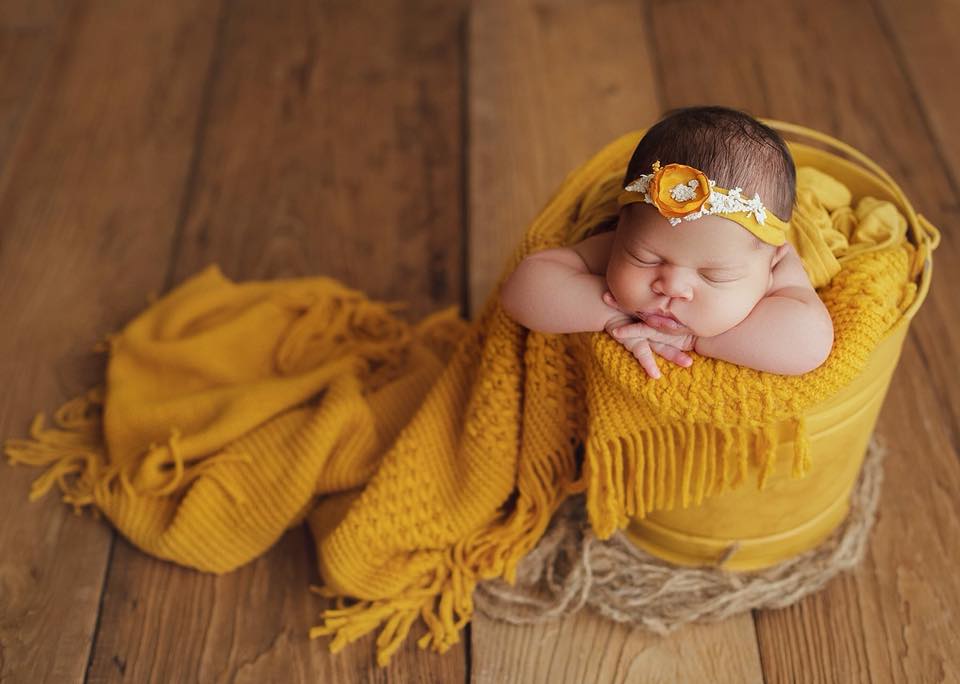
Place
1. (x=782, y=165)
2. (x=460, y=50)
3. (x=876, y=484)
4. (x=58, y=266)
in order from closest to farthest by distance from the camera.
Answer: (x=782, y=165)
(x=876, y=484)
(x=58, y=266)
(x=460, y=50)

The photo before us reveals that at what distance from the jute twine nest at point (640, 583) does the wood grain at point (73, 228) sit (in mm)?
496

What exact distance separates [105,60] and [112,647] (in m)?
1.19

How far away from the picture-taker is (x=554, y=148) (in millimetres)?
1757

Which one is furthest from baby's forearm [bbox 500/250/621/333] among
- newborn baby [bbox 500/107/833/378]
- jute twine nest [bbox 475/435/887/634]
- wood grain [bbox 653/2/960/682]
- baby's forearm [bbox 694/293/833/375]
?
wood grain [bbox 653/2/960/682]

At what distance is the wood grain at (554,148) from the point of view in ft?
3.85

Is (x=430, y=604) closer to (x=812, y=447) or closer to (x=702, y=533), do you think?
(x=702, y=533)

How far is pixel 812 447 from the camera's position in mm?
1062

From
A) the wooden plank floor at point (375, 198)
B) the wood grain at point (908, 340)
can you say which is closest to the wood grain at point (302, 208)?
the wooden plank floor at point (375, 198)

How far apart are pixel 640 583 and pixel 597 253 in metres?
0.40

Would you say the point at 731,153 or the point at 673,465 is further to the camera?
the point at 673,465

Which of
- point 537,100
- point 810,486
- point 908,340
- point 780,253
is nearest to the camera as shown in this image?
point 780,253

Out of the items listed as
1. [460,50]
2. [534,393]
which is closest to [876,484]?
[534,393]

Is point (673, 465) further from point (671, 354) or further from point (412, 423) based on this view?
point (412, 423)

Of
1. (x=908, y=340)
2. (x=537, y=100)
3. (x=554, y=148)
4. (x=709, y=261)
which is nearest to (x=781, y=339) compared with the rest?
(x=709, y=261)
